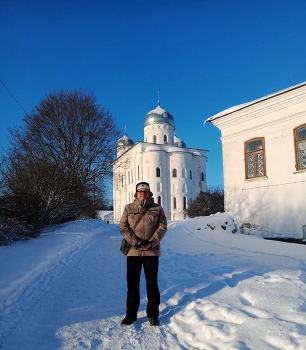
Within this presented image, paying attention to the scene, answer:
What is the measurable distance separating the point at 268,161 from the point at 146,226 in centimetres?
1040

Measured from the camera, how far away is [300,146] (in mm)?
11859

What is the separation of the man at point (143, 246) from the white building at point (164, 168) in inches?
1536

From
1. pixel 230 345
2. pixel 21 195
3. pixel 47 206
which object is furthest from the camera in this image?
pixel 47 206

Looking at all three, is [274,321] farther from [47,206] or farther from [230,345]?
[47,206]

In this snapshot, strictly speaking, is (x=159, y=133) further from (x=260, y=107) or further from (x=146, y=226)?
(x=146, y=226)

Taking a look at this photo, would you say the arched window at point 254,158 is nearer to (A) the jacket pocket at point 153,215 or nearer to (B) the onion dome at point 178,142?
(A) the jacket pocket at point 153,215

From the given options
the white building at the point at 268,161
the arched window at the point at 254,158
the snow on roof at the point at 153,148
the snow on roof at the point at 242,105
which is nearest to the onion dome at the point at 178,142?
the snow on roof at the point at 153,148

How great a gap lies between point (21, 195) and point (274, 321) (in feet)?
42.3

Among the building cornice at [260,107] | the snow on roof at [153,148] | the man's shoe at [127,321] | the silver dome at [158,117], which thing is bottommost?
the man's shoe at [127,321]

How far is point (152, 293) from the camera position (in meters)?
3.76

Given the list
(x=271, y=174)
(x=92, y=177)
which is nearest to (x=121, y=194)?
(x=92, y=177)

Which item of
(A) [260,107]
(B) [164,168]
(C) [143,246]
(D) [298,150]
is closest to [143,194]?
(C) [143,246]

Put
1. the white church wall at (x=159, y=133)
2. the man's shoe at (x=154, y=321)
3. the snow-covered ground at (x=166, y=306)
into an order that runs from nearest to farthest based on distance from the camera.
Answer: the snow-covered ground at (x=166, y=306), the man's shoe at (x=154, y=321), the white church wall at (x=159, y=133)

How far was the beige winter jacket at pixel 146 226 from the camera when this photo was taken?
3.81 m
